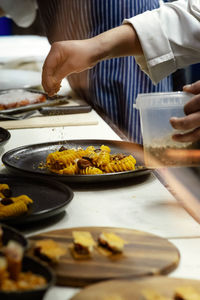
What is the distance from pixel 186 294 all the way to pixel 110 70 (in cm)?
228

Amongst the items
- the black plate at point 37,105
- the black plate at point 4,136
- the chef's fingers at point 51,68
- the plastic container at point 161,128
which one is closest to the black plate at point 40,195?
the plastic container at point 161,128

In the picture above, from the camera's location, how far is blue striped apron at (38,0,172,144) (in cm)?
300

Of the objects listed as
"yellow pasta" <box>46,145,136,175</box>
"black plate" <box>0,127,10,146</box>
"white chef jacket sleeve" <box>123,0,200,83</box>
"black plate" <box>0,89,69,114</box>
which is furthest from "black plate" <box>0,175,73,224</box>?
"black plate" <box>0,89,69,114</box>

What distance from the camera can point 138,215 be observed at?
1308 millimetres

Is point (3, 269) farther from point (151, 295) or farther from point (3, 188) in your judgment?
point (3, 188)

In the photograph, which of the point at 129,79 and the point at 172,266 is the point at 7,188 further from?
the point at 129,79

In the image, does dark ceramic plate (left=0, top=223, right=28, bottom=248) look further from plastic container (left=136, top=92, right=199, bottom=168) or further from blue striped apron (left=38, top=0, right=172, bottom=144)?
blue striped apron (left=38, top=0, right=172, bottom=144)

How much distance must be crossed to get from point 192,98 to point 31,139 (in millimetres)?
917

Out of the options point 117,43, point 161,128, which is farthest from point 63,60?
point 161,128

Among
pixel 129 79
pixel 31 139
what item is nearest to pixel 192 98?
pixel 31 139

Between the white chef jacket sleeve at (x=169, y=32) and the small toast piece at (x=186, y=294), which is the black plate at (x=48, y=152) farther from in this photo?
the small toast piece at (x=186, y=294)

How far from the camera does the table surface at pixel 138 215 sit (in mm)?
1086

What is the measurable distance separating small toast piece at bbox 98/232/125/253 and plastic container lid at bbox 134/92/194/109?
Result: 1.44 ft

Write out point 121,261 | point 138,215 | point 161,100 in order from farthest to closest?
point 161,100, point 138,215, point 121,261
